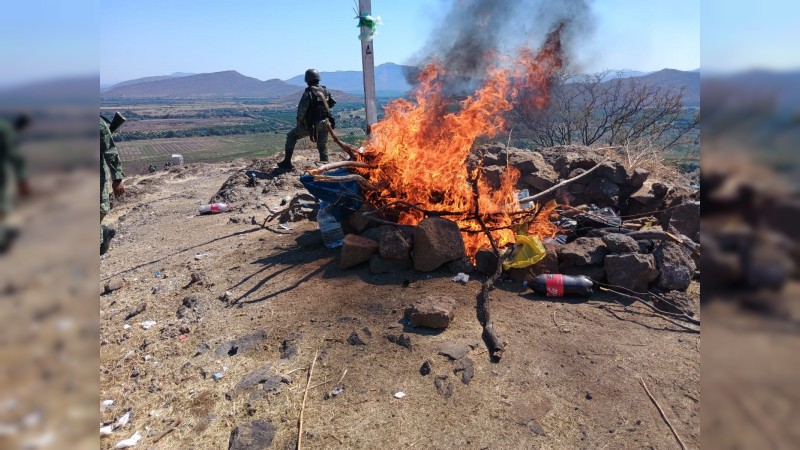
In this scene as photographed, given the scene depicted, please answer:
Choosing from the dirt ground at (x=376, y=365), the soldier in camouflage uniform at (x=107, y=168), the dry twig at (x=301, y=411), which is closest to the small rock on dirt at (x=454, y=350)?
the dirt ground at (x=376, y=365)

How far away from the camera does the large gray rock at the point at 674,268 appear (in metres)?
4.48

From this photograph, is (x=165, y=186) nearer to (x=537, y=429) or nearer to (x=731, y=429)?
(x=537, y=429)

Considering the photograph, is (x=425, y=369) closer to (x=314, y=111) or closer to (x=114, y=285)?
(x=114, y=285)

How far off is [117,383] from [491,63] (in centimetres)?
642

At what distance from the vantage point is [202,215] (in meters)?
8.65

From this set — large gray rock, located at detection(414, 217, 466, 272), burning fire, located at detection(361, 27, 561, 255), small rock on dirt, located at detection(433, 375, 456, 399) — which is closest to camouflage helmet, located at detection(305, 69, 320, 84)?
burning fire, located at detection(361, 27, 561, 255)

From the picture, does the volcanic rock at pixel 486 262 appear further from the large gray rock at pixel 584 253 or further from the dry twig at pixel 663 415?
the dry twig at pixel 663 415

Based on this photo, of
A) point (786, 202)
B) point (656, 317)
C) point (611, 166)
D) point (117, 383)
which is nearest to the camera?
point (786, 202)

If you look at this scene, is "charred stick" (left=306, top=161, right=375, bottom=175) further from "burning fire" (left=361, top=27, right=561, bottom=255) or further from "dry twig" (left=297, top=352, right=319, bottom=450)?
"dry twig" (left=297, top=352, right=319, bottom=450)

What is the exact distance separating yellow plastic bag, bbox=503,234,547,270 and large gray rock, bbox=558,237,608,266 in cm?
26

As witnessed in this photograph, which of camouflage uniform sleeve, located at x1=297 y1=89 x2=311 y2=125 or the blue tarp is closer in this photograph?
the blue tarp

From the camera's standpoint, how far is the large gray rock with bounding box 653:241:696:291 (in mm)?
4480

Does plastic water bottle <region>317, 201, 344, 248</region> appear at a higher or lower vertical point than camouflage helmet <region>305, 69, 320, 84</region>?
lower

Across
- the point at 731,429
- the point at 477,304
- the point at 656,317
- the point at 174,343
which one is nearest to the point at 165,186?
the point at 174,343
